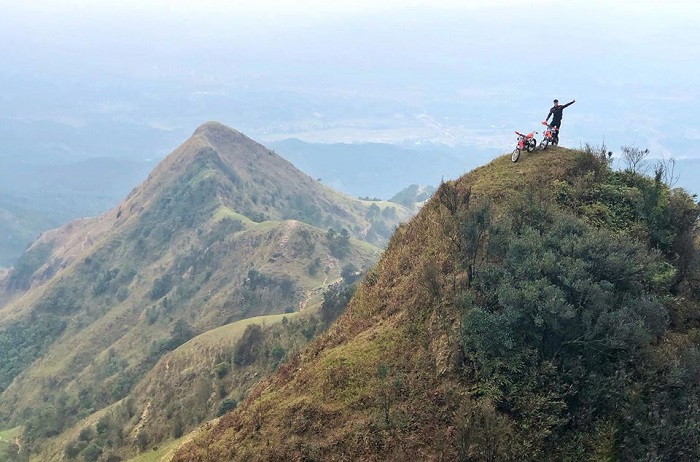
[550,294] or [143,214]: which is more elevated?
[143,214]

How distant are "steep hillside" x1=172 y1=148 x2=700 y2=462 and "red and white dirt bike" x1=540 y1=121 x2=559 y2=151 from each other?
13.1ft

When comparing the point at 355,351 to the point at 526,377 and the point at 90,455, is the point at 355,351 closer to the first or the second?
the point at 526,377

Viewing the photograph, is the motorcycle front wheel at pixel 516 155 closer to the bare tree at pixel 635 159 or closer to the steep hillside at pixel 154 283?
the bare tree at pixel 635 159

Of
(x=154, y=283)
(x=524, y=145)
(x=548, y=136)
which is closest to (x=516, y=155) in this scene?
(x=524, y=145)

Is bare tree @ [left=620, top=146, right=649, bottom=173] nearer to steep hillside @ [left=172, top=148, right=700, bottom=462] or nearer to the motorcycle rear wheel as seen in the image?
steep hillside @ [left=172, top=148, right=700, bottom=462]

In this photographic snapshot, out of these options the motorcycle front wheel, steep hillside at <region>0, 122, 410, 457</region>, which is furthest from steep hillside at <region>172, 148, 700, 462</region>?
steep hillside at <region>0, 122, 410, 457</region>

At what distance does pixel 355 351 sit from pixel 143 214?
16425cm

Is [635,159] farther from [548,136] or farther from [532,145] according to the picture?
[532,145]

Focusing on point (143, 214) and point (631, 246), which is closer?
point (631, 246)

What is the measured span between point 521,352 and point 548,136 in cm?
1619

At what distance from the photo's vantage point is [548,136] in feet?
96.3

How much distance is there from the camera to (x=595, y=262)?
746 inches

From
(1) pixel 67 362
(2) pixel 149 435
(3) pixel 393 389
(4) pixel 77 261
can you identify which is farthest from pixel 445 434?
(4) pixel 77 261

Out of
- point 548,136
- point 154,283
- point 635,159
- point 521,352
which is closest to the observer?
point 521,352
